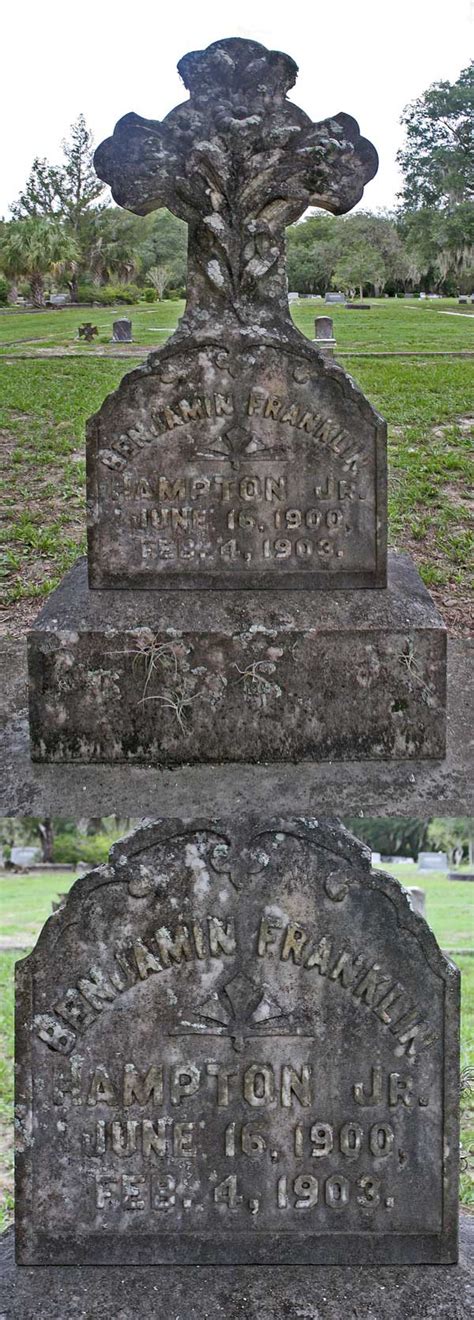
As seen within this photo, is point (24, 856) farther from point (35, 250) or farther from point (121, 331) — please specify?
point (35, 250)

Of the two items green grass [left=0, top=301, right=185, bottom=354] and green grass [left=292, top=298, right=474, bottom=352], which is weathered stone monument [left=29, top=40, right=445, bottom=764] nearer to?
green grass [left=292, top=298, right=474, bottom=352]

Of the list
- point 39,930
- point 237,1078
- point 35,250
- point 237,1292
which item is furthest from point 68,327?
point 237,1292

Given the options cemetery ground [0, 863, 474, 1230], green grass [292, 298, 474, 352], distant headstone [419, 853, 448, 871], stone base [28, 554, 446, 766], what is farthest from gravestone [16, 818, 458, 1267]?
green grass [292, 298, 474, 352]

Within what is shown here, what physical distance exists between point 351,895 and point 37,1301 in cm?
121

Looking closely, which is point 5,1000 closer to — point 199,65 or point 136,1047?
point 136,1047

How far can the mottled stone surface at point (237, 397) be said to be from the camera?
337cm

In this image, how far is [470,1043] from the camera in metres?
4.91

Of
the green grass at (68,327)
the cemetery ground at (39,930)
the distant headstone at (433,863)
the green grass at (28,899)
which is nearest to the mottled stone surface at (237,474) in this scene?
the cemetery ground at (39,930)

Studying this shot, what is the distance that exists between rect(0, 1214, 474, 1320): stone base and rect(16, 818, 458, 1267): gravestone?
4 centimetres

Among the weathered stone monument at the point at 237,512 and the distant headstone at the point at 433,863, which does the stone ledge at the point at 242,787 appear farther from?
the distant headstone at the point at 433,863

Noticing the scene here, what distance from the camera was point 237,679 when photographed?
342 cm

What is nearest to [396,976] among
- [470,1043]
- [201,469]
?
[201,469]

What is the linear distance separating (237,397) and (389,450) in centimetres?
531

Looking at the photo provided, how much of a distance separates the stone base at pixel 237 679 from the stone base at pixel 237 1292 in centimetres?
139
